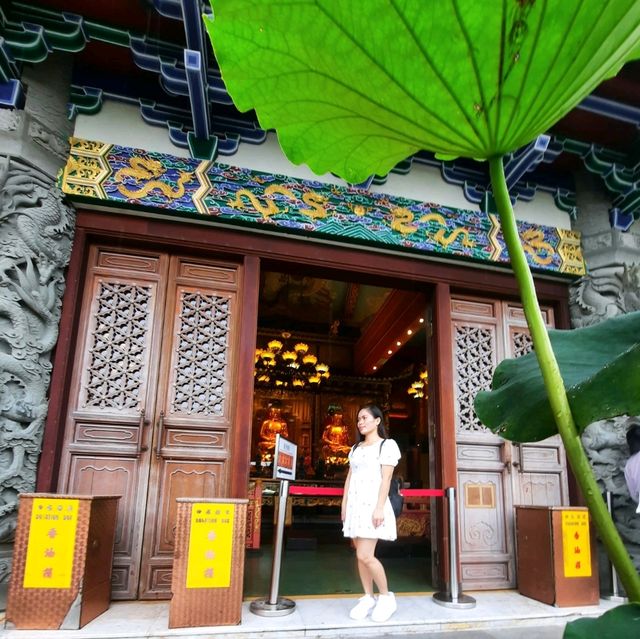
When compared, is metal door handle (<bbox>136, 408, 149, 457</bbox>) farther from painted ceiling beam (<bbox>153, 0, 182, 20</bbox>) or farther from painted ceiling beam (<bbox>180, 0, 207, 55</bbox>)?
A: painted ceiling beam (<bbox>153, 0, 182, 20</bbox>)

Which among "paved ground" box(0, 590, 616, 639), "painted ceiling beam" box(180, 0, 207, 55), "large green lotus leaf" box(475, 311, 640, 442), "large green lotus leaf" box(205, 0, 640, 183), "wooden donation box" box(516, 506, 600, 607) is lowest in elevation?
"paved ground" box(0, 590, 616, 639)

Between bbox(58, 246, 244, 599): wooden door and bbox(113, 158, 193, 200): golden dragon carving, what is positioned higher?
bbox(113, 158, 193, 200): golden dragon carving

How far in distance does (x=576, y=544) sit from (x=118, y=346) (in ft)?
11.2

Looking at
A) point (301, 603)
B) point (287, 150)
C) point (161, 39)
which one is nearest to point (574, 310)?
point (301, 603)

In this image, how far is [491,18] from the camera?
1.36ft

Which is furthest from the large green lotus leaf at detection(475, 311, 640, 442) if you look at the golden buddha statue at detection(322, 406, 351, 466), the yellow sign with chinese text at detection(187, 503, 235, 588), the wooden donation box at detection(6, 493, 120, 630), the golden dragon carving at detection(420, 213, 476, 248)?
the golden buddha statue at detection(322, 406, 351, 466)

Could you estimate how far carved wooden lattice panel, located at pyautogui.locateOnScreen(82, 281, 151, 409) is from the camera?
354 centimetres

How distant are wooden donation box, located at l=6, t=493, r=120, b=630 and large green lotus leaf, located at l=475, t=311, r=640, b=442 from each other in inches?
113

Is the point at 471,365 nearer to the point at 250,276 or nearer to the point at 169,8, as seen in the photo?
the point at 250,276

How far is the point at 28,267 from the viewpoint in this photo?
3.21m

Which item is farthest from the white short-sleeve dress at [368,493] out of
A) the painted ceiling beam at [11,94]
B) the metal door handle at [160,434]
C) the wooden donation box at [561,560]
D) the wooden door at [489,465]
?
the painted ceiling beam at [11,94]

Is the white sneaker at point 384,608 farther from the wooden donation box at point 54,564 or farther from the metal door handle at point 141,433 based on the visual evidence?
the metal door handle at point 141,433

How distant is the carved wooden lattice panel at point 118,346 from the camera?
3539mm

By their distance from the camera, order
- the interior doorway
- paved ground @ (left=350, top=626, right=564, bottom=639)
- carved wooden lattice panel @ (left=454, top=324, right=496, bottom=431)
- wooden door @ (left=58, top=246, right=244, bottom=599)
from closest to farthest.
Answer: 1. paved ground @ (left=350, top=626, right=564, bottom=639)
2. wooden door @ (left=58, top=246, right=244, bottom=599)
3. carved wooden lattice panel @ (left=454, top=324, right=496, bottom=431)
4. the interior doorway
